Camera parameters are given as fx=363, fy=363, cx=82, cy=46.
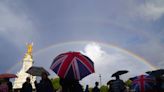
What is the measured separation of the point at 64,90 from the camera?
28.7 feet

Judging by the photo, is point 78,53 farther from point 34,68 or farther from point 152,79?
point 34,68

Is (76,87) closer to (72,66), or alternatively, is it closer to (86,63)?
(72,66)

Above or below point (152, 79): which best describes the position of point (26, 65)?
above

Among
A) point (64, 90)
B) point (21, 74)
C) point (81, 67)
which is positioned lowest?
point (64, 90)

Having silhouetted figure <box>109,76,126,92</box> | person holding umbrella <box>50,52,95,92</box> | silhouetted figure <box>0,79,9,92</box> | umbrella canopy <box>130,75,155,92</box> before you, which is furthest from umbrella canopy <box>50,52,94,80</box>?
silhouetted figure <box>0,79,9,92</box>

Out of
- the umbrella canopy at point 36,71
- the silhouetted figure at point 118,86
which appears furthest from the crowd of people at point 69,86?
the umbrella canopy at point 36,71

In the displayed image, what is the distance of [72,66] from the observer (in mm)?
9016

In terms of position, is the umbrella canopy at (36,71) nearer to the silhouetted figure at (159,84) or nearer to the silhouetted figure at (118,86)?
the silhouetted figure at (118,86)

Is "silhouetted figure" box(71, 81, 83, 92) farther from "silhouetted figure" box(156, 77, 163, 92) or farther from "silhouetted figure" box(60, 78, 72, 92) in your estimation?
"silhouetted figure" box(156, 77, 163, 92)

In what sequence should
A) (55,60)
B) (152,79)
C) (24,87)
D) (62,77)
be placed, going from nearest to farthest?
(62,77) → (55,60) → (152,79) → (24,87)

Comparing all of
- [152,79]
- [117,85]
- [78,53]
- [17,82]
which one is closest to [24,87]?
[117,85]

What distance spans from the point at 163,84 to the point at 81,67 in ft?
15.9

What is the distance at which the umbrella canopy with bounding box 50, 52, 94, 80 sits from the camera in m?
8.83

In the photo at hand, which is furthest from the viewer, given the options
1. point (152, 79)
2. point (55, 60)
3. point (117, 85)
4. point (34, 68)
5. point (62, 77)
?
point (34, 68)
